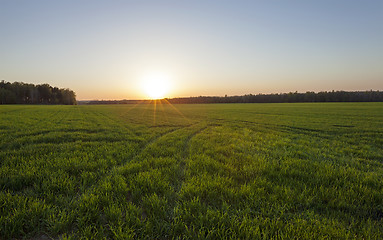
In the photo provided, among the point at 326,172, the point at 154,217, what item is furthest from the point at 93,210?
the point at 326,172

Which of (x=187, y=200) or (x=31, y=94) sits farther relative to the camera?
(x=31, y=94)

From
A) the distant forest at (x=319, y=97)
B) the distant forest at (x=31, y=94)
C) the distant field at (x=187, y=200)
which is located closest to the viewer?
the distant field at (x=187, y=200)

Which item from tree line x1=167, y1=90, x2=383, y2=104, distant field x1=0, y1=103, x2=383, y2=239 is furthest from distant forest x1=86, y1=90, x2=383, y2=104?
distant field x1=0, y1=103, x2=383, y2=239

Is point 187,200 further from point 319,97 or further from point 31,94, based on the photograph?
point 31,94

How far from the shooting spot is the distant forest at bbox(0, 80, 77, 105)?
93.8m

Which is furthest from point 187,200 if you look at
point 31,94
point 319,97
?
point 31,94

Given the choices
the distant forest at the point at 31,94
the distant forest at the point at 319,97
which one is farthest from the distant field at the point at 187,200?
the distant forest at the point at 31,94

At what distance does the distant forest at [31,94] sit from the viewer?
9378cm

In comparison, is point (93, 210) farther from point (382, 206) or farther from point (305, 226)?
point (382, 206)

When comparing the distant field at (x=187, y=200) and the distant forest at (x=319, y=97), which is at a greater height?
the distant forest at (x=319, y=97)

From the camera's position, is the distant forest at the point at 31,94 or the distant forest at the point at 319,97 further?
the distant forest at the point at 319,97

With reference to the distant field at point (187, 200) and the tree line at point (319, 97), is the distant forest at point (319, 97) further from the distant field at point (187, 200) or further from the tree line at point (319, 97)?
the distant field at point (187, 200)

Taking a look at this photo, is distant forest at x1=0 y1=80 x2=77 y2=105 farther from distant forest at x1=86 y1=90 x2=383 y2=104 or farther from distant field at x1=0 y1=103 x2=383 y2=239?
distant field at x1=0 y1=103 x2=383 y2=239

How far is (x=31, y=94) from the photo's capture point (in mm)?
109250
